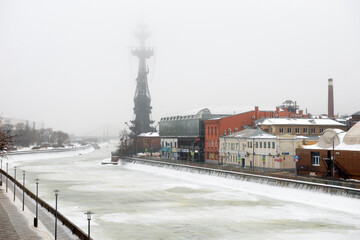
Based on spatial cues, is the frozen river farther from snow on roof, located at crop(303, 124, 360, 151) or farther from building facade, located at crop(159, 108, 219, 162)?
building facade, located at crop(159, 108, 219, 162)

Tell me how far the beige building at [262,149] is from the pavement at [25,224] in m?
40.9

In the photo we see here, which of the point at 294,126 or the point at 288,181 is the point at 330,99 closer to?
the point at 294,126

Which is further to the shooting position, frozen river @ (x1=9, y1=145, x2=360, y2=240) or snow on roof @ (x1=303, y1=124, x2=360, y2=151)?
snow on roof @ (x1=303, y1=124, x2=360, y2=151)

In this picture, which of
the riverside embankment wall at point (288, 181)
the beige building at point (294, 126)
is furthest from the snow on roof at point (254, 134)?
the riverside embankment wall at point (288, 181)

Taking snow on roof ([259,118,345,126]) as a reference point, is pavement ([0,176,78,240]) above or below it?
below

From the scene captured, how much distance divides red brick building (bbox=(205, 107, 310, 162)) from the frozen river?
87.2 ft

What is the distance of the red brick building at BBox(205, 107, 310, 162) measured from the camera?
359ft

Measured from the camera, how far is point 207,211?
53906 millimetres

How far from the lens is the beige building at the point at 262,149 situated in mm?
87438

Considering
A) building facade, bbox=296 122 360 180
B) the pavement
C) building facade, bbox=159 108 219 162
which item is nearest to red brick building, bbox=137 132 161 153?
building facade, bbox=159 108 219 162

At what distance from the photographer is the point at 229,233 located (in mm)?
42062

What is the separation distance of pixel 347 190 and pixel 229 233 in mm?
19162

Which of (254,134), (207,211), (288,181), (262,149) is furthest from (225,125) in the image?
(207,211)

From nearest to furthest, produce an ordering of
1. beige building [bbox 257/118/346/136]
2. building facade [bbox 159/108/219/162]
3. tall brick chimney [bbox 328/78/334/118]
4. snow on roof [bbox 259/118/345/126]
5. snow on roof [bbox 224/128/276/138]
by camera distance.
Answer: snow on roof [bbox 224/128/276/138]
beige building [bbox 257/118/346/136]
snow on roof [bbox 259/118/345/126]
building facade [bbox 159/108/219/162]
tall brick chimney [bbox 328/78/334/118]
